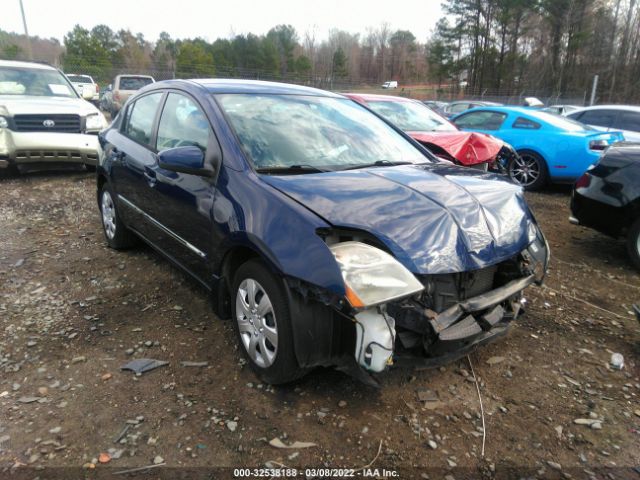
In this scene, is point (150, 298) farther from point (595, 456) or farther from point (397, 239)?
point (595, 456)

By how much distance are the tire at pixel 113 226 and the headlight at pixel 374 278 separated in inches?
→ 124

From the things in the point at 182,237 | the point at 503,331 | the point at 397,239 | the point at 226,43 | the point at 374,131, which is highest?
the point at 226,43

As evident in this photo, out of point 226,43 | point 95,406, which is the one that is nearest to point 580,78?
point 226,43

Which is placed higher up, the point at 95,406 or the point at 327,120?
the point at 327,120

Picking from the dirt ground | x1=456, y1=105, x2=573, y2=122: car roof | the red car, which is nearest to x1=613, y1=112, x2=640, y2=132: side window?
x1=456, y1=105, x2=573, y2=122: car roof

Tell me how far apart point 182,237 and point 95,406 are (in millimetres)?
1223

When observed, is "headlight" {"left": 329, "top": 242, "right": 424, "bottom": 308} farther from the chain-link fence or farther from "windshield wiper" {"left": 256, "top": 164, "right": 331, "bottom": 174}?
the chain-link fence

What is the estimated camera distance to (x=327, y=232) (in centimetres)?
227

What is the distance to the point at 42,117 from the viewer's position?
7.36 m

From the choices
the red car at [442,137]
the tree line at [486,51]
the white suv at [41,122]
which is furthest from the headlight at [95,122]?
the tree line at [486,51]

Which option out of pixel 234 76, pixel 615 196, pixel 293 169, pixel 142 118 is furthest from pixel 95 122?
pixel 234 76

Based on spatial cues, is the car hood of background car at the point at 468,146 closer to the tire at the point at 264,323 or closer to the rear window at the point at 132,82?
the tire at the point at 264,323

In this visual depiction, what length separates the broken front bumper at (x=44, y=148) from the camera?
7.12 m

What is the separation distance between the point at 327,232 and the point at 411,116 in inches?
219
